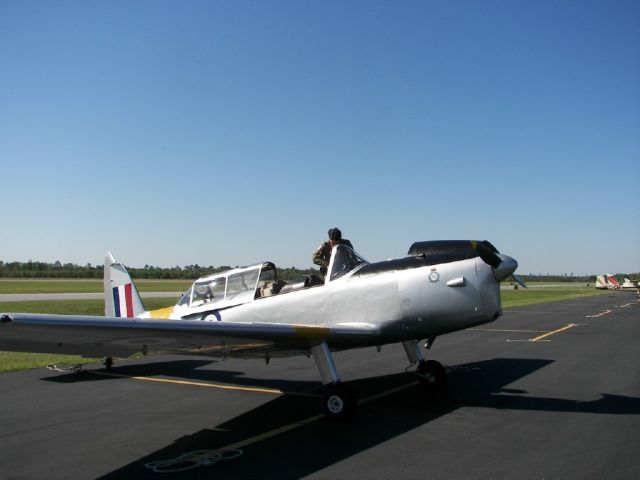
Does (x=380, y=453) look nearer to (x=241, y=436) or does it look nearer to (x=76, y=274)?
(x=241, y=436)

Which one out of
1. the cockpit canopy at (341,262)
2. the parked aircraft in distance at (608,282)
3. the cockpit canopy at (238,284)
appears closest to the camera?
the cockpit canopy at (341,262)

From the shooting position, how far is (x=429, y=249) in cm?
729

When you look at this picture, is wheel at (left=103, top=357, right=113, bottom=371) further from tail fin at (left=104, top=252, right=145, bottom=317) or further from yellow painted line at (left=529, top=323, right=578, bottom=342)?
yellow painted line at (left=529, top=323, right=578, bottom=342)

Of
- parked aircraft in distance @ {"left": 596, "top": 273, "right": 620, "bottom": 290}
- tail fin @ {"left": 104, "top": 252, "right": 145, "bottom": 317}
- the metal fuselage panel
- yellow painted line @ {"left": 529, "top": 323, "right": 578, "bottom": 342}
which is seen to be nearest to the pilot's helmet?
the metal fuselage panel

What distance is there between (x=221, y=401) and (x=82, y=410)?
6.43 ft

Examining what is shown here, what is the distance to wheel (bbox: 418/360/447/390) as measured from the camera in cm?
Result: 850

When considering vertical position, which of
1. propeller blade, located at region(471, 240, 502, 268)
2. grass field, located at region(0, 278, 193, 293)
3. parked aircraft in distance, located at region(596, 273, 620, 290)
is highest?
grass field, located at region(0, 278, 193, 293)

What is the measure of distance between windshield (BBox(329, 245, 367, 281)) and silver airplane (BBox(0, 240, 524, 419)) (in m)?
0.02

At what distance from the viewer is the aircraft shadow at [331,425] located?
4.73 metres

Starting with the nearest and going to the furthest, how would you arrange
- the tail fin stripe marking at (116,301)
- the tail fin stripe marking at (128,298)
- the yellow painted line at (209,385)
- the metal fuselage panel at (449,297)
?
1. the metal fuselage panel at (449,297)
2. the yellow painted line at (209,385)
3. the tail fin stripe marking at (128,298)
4. the tail fin stripe marking at (116,301)

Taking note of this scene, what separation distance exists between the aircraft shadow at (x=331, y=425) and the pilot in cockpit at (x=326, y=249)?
2.18m

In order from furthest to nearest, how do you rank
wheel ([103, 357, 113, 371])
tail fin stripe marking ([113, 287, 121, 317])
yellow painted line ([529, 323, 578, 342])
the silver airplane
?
yellow painted line ([529, 323, 578, 342]) < tail fin stripe marking ([113, 287, 121, 317]) < wheel ([103, 357, 113, 371]) < the silver airplane

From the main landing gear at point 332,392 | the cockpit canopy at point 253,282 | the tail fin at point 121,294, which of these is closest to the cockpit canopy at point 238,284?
the cockpit canopy at point 253,282

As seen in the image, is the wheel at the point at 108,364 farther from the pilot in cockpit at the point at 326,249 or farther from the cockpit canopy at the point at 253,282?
the pilot in cockpit at the point at 326,249
